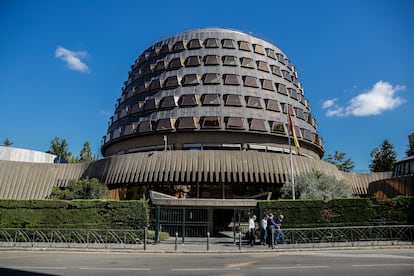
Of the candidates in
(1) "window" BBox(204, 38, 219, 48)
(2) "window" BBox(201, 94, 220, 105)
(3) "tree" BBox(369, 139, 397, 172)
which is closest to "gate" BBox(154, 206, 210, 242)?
(2) "window" BBox(201, 94, 220, 105)

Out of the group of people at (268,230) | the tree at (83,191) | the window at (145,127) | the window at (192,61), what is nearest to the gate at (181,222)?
the group of people at (268,230)

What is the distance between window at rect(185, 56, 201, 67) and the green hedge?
29345 millimetres

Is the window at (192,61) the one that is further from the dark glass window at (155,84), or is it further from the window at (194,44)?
the dark glass window at (155,84)

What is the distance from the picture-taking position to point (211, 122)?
4181cm

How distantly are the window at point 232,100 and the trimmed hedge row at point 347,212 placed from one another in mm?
22058

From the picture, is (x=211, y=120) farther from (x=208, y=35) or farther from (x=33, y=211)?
(x=33, y=211)

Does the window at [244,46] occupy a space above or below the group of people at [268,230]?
above

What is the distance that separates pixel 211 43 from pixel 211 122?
1587cm

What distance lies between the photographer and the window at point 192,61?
48.6m

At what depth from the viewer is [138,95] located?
50094mm

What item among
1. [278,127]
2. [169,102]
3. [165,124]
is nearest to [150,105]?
[169,102]

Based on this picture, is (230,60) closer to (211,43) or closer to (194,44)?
(211,43)

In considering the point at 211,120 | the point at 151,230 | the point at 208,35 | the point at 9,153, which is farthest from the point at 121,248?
the point at 9,153

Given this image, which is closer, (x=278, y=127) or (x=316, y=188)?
(x=316, y=188)
